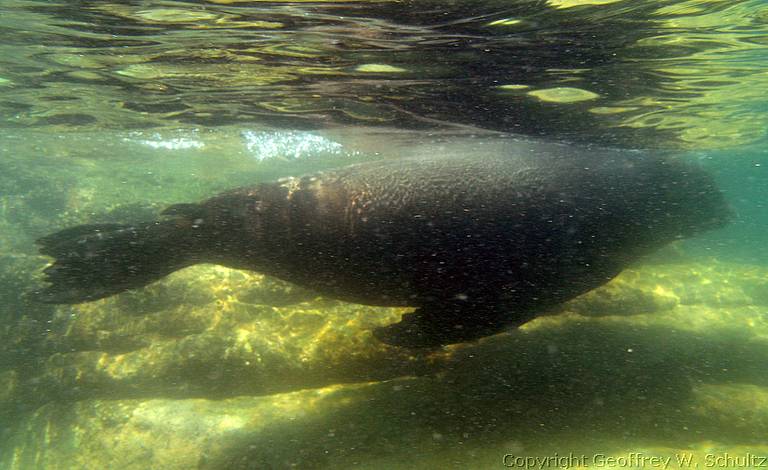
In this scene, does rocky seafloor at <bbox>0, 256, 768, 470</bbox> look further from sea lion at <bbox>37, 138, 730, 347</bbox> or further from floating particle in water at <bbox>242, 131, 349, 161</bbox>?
floating particle in water at <bbox>242, 131, 349, 161</bbox>

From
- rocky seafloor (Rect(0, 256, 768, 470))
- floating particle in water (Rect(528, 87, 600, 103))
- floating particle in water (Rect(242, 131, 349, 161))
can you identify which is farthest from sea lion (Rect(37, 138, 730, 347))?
floating particle in water (Rect(242, 131, 349, 161))

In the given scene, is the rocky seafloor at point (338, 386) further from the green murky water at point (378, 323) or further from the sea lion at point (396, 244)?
the sea lion at point (396, 244)

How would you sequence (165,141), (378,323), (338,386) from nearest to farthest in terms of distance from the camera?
1. (338,386)
2. (378,323)
3. (165,141)

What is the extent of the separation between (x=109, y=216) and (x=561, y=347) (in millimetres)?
13400

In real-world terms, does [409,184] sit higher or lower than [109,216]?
higher

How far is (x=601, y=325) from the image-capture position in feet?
27.8

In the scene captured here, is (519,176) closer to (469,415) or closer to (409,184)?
(409,184)

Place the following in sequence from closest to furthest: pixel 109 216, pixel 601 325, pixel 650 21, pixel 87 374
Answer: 1. pixel 650 21
2. pixel 87 374
3. pixel 601 325
4. pixel 109 216

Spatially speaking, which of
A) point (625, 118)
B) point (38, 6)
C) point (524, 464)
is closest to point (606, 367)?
point (524, 464)

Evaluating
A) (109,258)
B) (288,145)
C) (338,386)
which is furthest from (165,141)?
(338,386)

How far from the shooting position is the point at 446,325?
5723mm

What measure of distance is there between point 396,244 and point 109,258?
13.2 feet

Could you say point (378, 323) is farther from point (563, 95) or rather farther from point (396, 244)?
point (563, 95)

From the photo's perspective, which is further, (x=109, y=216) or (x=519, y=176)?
(x=109, y=216)
